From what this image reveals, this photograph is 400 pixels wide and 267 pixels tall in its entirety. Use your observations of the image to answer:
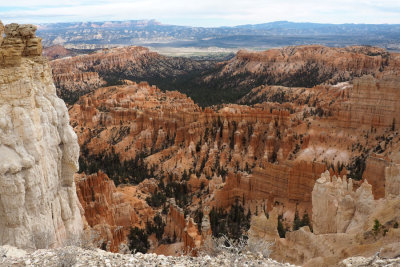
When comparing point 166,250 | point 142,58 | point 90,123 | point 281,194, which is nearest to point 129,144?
point 90,123

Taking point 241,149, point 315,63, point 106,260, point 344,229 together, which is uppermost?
point 315,63

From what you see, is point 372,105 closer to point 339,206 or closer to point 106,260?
point 339,206

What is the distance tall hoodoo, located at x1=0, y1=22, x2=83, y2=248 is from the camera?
9906mm

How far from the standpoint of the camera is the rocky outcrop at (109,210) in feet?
54.7

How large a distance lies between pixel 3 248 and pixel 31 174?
2.18 metres

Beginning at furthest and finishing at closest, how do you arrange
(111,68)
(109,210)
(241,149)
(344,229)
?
(111,68), (241,149), (109,210), (344,229)

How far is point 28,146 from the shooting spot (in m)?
10.2

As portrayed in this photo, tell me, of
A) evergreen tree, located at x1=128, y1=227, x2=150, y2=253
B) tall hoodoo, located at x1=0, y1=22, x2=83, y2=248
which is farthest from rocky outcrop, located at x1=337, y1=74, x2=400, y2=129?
tall hoodoo, located at x1=0, y1=22, x2=83, y2=248

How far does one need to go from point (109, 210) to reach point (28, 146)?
9356mm

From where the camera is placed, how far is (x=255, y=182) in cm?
2519

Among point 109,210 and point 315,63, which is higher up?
point 315,63

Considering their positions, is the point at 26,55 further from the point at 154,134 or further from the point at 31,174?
the point at 154,134

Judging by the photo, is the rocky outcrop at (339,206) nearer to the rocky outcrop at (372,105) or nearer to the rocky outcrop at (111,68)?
the rocky outcrop at (372,105)

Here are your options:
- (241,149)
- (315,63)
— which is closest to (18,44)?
(241,149)
